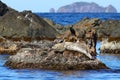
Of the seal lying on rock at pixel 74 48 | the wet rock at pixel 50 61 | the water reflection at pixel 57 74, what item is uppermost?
the seal lying on rock at pixel 74 48

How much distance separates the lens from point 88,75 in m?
25.0

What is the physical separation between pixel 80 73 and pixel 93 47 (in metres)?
11.5

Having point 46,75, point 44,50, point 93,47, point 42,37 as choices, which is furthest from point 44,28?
point 46,75

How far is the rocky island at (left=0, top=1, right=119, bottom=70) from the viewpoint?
27.0m

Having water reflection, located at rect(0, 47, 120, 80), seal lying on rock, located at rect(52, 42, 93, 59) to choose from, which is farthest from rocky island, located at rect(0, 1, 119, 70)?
water reflection, located at rect(0, 47, 120, 80)

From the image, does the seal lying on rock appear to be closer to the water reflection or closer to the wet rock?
the wet rock

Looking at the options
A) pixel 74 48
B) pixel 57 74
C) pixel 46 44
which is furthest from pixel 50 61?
pixel 46 44

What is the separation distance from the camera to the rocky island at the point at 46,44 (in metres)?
27.0

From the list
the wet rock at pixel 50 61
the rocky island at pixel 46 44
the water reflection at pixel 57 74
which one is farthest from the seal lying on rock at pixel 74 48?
the water reflection at pixel 57 74

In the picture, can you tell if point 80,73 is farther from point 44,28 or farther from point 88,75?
point 44,28

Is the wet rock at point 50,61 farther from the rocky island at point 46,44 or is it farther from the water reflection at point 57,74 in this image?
the water reflection at point 57,74

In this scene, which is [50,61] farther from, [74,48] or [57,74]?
[57,74]

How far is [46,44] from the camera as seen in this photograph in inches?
1427

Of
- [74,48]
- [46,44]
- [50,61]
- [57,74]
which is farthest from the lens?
[46,44]
